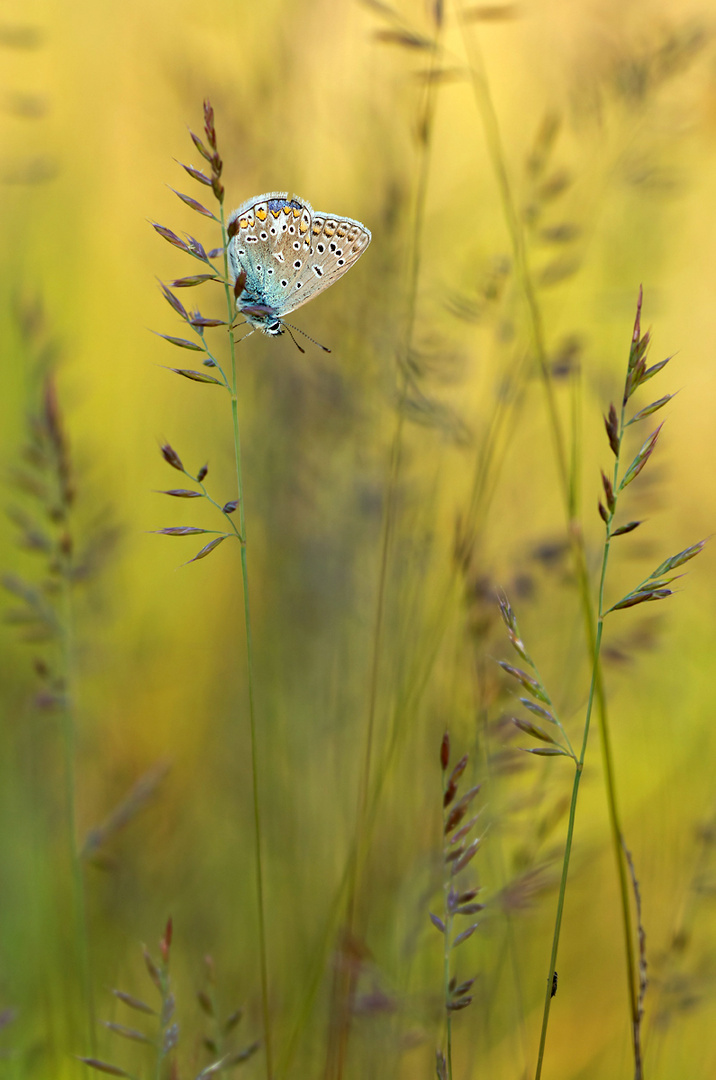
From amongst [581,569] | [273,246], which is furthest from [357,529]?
[581,569]

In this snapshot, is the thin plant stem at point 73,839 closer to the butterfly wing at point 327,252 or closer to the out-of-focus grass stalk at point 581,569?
the butterfly wing at point 327,252

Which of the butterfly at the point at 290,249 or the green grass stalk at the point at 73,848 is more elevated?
the butterfly at the point at 290,249

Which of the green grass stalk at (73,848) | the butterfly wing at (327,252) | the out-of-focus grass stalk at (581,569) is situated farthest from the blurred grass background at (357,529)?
the butterfly wing at (327,252)

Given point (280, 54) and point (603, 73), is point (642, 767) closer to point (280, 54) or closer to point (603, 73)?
point (603, 73)

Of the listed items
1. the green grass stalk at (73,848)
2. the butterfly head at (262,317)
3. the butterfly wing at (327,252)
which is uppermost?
the butterfly wing at (327,252)

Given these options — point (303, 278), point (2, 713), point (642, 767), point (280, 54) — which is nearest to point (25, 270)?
point (280, 54)

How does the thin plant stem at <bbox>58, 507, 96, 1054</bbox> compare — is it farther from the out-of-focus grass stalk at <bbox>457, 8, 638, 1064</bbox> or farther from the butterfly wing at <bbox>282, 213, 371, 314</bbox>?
the out-of-focus grass stalk at <bbox>457, 8, 638, 1064</bbox>

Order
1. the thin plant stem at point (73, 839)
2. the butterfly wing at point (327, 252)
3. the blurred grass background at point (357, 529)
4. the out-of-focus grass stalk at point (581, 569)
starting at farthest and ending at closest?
the blurred grass background at point (357, 529) → the butterfly wing at point (327, 252) → the thin plant stem at point (73, 839) → the out-of-focus grass stalk at point (581, 569)
